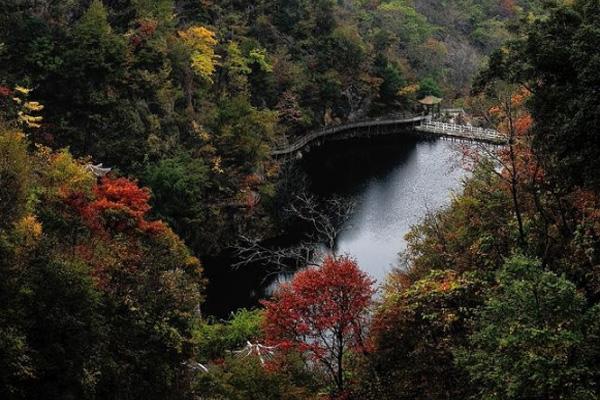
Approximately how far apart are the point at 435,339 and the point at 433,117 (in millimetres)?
54862

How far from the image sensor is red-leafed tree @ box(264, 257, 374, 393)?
62.6ft

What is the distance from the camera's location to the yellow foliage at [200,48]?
4541 cm

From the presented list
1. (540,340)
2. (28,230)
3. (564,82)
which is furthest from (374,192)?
(540,340)

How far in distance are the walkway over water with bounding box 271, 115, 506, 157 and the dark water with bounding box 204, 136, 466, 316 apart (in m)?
1.31

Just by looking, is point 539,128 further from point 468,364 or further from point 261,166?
point 261,166

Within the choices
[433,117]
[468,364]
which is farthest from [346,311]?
[433,117]

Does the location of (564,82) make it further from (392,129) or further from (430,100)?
(430,100)

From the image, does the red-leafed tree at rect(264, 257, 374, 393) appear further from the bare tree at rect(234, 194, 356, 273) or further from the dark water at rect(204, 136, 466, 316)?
the bare tree at rect(234, 194, 356, 273)

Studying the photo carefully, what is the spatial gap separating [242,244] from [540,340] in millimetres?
29514

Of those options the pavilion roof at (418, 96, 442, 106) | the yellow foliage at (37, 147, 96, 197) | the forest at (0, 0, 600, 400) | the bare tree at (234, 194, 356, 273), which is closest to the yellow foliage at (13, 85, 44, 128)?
the forest at (0, 0, 600, 400)

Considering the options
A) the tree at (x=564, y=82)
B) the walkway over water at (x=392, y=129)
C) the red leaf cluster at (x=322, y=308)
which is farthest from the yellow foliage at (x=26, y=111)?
the walkway over water at (x=392, y=129)

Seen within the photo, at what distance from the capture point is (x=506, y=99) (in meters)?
17.6

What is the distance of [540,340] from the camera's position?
11477 mm

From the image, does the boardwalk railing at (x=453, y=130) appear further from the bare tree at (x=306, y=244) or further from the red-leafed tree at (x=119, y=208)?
the red-leafed tree at (x=119, y=208)
